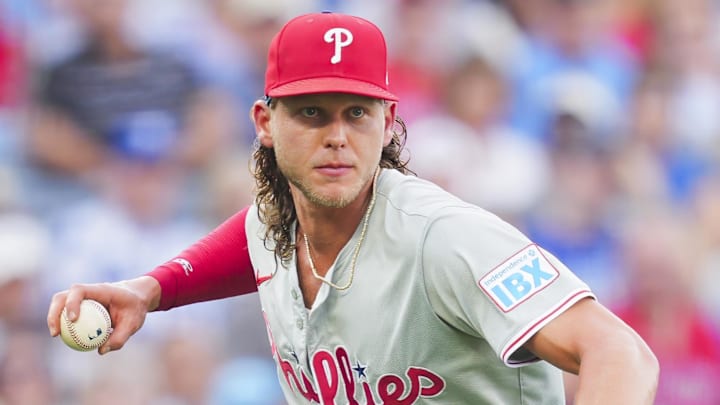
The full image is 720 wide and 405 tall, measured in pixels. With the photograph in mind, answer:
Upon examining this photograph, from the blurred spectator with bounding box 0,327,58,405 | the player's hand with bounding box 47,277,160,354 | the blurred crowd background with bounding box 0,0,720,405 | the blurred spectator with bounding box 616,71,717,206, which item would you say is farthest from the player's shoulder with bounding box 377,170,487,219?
the blurred spectator with bounding box 616,71,717,206

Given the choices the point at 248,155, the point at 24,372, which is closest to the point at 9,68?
the point at 248,155

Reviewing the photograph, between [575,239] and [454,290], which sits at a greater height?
[454,290]

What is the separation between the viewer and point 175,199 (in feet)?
22.5

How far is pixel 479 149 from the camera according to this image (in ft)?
23.2

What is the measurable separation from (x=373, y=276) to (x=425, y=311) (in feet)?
0.68

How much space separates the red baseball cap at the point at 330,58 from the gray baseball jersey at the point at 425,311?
34cm

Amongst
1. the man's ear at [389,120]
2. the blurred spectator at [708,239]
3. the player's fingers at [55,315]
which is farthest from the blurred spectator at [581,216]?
the player's fingers at [55,315]

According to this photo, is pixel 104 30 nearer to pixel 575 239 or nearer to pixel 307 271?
pixel 575 239

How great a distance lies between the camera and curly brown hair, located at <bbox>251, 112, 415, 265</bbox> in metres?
3.58

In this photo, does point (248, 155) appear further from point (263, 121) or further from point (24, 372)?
point (263, 121)

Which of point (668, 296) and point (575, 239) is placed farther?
point (575, 239)

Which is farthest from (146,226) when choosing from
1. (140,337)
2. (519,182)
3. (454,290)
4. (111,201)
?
(454,290)

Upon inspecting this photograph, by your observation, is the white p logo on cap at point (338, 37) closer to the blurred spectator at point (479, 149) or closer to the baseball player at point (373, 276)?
the baseball player at point (373, 276)

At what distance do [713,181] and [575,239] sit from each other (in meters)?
1.24
